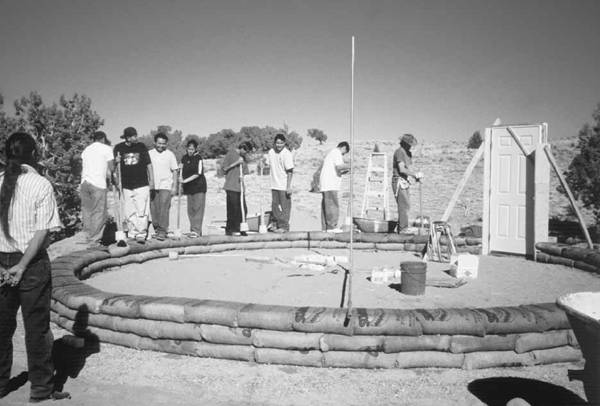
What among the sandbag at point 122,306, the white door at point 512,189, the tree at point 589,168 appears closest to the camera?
the sandbag at point 122,306

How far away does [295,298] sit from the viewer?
5.48m

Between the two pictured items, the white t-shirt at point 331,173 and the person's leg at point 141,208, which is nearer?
the person's leg at point 141,208

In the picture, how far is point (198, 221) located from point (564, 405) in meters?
7.43

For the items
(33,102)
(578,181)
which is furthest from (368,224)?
(33,102)

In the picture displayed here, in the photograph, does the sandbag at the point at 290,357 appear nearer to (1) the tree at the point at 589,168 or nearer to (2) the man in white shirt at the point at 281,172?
(2) the man in white shirt at the point at 281,172

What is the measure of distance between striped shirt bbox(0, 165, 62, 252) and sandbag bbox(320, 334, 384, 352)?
2293 millimetres

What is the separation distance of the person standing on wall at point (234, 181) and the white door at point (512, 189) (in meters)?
5.03

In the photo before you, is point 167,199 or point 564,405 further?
point 167,199

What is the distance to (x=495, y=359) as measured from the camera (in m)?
3.74

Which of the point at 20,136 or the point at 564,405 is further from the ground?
the point at 20,136

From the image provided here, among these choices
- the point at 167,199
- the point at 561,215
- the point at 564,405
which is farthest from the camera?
the point at 561,215

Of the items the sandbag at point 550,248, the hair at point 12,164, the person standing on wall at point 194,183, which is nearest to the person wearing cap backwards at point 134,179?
the person standing on wall at point 194,183

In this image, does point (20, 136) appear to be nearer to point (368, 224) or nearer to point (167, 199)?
point (167, 199)

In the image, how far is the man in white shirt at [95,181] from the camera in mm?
8039
